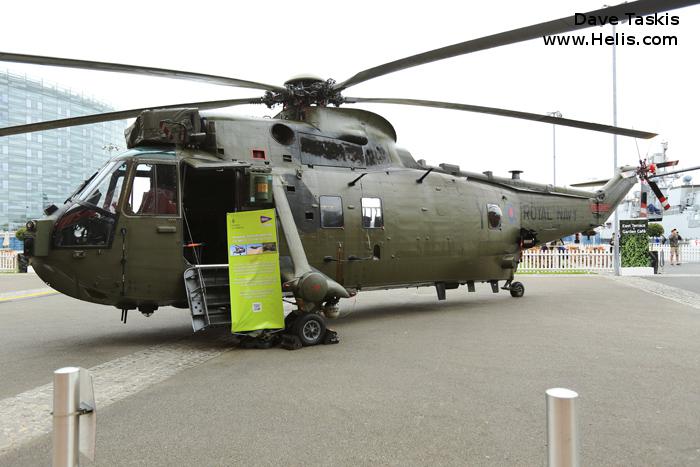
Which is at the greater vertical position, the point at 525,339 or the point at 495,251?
the point at 495,251

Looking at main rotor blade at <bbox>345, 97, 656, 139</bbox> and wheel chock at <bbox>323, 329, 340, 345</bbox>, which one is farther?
main rotor blade at <bbox>345, 97, 656, 139</bbox>

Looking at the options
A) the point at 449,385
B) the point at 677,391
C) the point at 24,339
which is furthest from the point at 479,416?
the point at 24,339

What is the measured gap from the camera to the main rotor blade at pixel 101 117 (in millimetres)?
7227

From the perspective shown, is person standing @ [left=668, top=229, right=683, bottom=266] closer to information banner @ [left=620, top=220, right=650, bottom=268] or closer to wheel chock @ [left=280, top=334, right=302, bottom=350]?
information banner @ [left=620, top=220, right=650, bottom=268]

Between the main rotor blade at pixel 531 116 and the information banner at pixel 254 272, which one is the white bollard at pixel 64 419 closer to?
the information banner at pixel 254 272

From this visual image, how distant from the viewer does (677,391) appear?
16.4 feet

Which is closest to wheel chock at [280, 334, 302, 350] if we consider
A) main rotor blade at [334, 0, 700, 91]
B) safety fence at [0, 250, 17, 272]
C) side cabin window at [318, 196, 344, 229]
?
side cabin window at [318, 196, 344, 229]

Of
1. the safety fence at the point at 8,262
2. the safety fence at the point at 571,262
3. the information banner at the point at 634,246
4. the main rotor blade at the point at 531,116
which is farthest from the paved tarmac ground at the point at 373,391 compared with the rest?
the safety fence at the point at 8,262

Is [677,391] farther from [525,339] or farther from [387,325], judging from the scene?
[387,325]

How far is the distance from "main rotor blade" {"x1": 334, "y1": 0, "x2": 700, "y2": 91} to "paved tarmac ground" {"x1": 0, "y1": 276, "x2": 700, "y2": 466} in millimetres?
3737

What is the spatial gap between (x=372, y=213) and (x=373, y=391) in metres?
4.96

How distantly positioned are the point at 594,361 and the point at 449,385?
2288 millimetres

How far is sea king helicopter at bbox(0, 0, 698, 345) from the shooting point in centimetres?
677

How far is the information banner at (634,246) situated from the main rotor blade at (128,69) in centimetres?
1939
